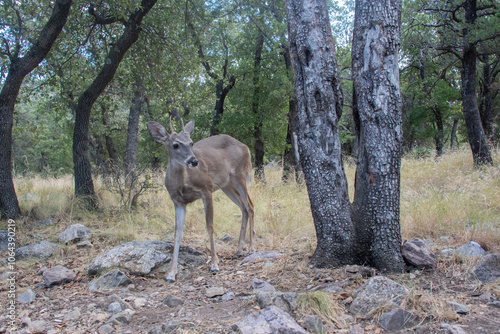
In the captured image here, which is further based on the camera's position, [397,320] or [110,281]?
[110,281]

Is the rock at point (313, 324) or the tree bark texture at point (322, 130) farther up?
the tree bark texture at point (322, 130)

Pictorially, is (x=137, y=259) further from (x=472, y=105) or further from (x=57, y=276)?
(x=472, y=105)

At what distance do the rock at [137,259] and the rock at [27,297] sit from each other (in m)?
0.79

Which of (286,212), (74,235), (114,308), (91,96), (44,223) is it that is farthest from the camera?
(91,96)

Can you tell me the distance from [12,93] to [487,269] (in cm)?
812

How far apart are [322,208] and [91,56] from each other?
842 centimetres

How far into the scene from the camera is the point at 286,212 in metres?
7.52

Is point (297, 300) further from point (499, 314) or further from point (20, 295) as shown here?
point (20, 295)

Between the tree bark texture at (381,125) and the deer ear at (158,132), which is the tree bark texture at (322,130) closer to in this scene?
the tree bark texture at (381,125)

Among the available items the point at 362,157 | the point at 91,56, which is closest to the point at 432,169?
the point at 362,157

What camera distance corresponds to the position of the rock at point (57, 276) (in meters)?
4.65

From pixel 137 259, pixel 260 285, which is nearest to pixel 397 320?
pixel 260 285

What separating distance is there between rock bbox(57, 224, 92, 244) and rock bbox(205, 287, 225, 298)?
134 inches

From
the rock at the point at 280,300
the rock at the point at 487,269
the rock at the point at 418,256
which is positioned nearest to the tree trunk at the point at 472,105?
the rock at the point at 487,269
